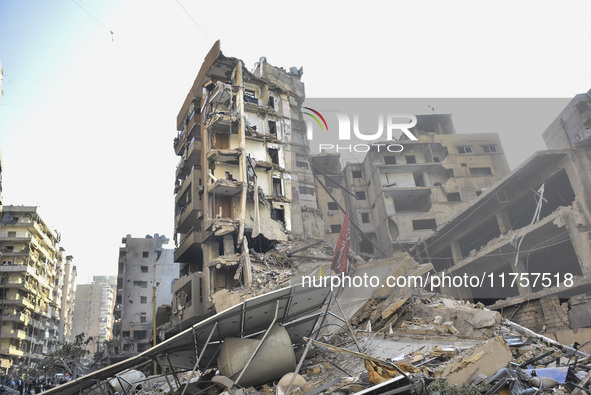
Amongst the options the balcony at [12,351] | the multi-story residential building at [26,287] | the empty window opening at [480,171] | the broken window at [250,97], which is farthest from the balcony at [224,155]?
the balcony at [12,351]

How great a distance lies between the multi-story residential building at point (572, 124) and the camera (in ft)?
108

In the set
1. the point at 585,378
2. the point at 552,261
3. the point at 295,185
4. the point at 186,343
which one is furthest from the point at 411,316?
the point at 295,185

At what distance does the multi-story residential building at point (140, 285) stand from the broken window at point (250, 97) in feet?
93.9

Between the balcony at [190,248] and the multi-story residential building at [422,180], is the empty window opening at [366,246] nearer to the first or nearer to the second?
the multi-story residential building at [422,180]

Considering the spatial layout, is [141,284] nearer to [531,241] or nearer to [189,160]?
[189,160]

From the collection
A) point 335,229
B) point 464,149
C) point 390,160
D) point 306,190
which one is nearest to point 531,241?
point 306,190

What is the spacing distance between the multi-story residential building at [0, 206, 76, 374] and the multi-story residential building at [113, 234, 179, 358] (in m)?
10.1

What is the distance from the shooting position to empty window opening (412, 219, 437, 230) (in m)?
41.1

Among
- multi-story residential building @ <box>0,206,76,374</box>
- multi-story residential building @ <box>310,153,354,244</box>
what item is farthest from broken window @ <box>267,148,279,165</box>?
multi-story residential building @ <box>0,206,76,374</box>

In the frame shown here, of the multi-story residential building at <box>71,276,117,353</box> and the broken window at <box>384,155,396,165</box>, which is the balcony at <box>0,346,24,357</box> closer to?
the broken window at <box>384,155,396,165</box>

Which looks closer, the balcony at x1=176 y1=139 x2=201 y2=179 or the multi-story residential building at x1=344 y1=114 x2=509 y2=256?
the balcony at x1=176 y1=139 x2=201 y2=179

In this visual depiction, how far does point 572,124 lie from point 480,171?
35.6 ft

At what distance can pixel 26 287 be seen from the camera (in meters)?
51.9

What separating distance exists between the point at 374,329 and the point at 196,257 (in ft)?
83.4
